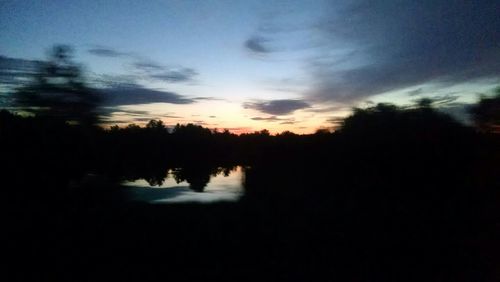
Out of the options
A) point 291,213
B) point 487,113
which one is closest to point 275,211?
point 291,213

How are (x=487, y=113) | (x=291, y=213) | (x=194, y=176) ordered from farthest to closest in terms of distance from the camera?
(x=194, y=176) < (x=487, y=113) < (x=291, y=213)

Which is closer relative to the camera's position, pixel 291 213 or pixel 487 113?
pixel 291 213

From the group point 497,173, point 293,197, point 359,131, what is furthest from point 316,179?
point 497,173

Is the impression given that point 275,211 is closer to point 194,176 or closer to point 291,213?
point 291,213

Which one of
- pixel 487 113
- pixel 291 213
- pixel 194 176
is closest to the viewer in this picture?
pixel 291 213

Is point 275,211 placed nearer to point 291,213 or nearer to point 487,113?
point 291,213

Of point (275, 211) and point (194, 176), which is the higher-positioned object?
point (275, 211)

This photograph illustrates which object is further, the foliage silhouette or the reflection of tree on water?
the reflection of tree on water

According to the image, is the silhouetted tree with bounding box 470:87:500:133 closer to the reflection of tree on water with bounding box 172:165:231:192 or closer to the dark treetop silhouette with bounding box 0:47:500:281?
the dark treetop silhouette with bounding box 0:47:500:281

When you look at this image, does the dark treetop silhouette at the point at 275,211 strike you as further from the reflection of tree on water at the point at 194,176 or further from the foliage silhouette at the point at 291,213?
the reflection of tree on water at the point at 194,176

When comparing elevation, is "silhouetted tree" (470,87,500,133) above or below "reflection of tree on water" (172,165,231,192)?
above

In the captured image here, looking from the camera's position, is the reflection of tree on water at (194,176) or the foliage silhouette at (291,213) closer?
the foliage silhouette at (291,213)

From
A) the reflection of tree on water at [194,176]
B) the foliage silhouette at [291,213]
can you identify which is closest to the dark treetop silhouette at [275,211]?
the foliage silhouette at [291,213]

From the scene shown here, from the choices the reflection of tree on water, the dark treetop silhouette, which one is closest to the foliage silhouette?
the dark treetop silhouette
